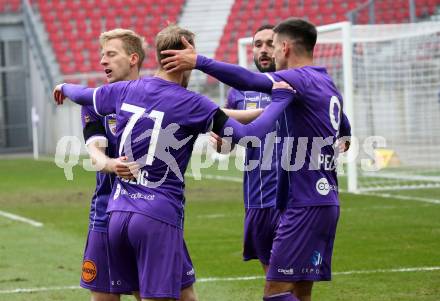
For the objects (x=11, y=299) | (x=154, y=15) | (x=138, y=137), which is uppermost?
(x=154, y=15)

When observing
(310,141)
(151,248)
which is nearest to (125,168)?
(151,248)

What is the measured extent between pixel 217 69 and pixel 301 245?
4.24 feet

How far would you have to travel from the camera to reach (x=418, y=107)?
1816cm

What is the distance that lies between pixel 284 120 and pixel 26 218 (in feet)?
29.6

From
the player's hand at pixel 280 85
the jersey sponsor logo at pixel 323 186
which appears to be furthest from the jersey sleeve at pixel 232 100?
the player's hand at pixel 280 85

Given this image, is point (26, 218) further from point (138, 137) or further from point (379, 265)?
point (138, 137)

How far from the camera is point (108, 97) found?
5.64 meters

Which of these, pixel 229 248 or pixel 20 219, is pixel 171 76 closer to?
pixel 229 248

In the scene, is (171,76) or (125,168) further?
(171,76)

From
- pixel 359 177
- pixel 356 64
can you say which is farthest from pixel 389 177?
pixel 356 64

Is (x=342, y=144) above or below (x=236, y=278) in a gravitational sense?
above

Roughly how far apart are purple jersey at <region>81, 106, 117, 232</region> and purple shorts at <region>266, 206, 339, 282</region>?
111 cm

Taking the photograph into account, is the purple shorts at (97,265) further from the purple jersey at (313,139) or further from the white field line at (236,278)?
the white field line at (236,278)

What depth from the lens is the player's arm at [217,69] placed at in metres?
5.36
